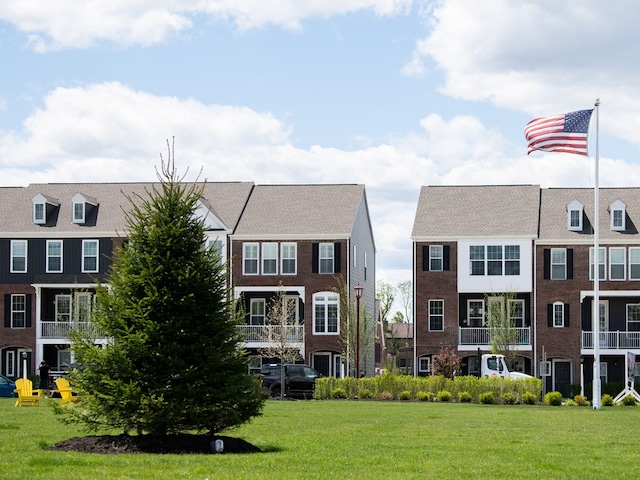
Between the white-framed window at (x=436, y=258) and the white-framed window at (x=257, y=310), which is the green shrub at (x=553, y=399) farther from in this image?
the white-framed window at (x=257, y=310)

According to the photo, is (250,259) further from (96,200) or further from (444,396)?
(444,396)

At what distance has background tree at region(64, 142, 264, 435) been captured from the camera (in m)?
16.8

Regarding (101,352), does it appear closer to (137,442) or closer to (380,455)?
(137,442)

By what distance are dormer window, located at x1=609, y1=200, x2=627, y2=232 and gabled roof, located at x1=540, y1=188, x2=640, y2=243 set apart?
31cm

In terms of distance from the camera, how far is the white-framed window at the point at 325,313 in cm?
5331

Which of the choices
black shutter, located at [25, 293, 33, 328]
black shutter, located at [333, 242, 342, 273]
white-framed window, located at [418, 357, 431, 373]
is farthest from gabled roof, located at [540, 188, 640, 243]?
black shutter, located at [25, 293, 33, 328]

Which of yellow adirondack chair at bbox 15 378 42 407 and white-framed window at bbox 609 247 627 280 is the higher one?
white-framed window at bbox 609 247 627 280

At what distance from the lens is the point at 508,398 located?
3738 cm

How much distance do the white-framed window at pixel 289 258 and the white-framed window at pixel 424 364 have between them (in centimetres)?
809

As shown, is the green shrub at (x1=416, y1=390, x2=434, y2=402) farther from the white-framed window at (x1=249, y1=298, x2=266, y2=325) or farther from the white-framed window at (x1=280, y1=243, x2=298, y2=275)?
the white-framed window at (x1=249, y1=298, x2=266, y2=325)

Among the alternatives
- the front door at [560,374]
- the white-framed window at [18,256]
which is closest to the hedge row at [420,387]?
the front door at [560,374]

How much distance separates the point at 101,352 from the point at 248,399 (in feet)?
8.48

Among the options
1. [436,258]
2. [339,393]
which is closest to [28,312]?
[436,258]

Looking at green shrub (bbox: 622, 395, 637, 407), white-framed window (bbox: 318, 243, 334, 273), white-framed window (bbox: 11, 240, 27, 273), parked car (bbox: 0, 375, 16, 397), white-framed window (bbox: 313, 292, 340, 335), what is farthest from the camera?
white-framed window (bbox: 11, 240, 27, 273)
